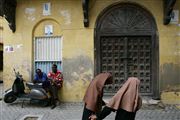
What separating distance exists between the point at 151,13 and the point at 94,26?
202 cm

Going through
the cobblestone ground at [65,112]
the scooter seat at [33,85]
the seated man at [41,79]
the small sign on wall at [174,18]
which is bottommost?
the cobblestone ground at [65,112]

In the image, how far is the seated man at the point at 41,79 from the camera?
11.6 meters

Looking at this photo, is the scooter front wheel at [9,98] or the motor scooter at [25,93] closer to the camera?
the motor scooter at [25,93]

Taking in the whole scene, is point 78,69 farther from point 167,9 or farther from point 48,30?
point 167,9

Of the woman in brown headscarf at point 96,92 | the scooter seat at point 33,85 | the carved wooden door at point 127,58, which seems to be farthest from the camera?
the carved wooden door at point 127,58

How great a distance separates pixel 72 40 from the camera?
12.2 meters

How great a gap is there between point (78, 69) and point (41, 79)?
1347 mm

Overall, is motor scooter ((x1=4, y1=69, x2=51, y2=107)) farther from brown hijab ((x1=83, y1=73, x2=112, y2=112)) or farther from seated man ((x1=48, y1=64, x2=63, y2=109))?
brown hijab ((x1=83, y1=73, x2=112, y2=112))

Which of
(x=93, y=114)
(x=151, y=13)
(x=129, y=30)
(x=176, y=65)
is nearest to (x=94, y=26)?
(x=129, y=30)

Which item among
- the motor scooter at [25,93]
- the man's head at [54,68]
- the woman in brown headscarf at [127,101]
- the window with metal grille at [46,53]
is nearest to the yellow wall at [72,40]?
the window with metal grille at [46,53]

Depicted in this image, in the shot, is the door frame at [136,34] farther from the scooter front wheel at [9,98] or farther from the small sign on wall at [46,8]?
the scooter front wheel at [9,98]

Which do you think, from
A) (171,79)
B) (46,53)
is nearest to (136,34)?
(171,79)

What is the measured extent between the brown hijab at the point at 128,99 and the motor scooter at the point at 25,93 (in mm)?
6224

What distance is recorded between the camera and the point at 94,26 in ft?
39.6
